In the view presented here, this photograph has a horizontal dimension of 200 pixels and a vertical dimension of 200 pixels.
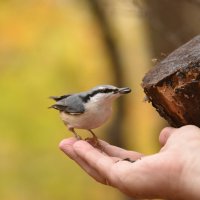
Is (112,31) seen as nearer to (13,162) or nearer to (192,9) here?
(192,9)

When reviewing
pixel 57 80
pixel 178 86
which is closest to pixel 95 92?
pixel 178 86

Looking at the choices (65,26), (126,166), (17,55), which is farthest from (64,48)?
(126,166)

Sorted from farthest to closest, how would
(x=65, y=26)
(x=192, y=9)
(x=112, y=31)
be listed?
(x=65, y=26), (x=112, y=31), (x=192, y=9)

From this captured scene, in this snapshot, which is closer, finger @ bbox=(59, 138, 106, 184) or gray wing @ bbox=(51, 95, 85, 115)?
finger @ bbox=(59, 138, 106, 184)

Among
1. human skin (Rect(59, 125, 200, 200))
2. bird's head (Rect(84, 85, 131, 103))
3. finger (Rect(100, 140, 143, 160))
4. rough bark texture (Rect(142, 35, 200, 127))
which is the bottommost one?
human skin (Rect(59, 125, 200, 200))

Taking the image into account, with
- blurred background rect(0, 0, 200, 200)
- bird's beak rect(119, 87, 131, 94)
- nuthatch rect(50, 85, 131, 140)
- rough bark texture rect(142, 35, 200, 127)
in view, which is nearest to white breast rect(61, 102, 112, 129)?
nuthatch rect(50, 85, 131, 140)

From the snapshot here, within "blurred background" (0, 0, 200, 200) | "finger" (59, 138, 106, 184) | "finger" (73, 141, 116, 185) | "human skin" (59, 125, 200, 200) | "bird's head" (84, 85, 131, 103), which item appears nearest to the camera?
"human skin" (59, 125, 200, 200)

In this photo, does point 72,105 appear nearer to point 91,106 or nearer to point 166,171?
point 91,106

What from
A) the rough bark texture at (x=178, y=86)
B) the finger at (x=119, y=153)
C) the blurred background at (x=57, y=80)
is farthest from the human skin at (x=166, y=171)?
the blurred background at (x=57, y=80)

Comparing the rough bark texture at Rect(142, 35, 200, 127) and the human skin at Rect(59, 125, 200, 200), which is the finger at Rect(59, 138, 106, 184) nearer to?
the human skin at Rect(59, 125, 200, 200)
